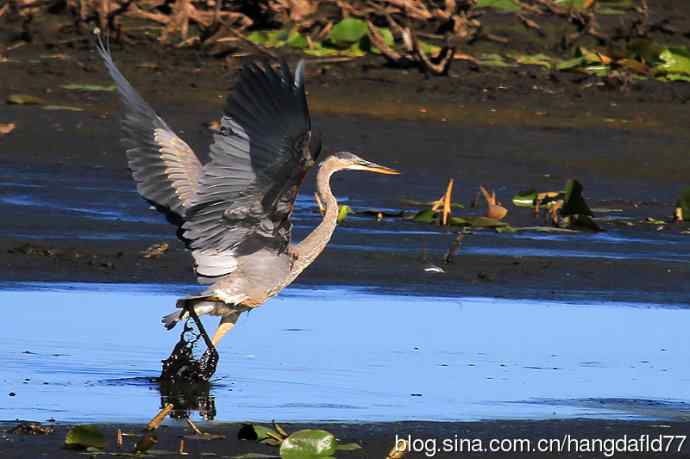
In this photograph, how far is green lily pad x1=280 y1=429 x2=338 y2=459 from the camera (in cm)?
657

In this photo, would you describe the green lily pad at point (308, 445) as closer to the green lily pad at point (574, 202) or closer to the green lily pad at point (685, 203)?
the green lily pad at point (574, 202)

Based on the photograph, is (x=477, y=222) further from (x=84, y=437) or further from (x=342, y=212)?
(x=84, y=437)

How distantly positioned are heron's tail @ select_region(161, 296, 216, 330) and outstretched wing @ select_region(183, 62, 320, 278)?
288mm

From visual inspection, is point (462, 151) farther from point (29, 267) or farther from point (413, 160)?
point (29, 267)

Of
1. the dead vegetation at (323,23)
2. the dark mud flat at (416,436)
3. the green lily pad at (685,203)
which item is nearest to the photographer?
the dark mud flat at (416,436)

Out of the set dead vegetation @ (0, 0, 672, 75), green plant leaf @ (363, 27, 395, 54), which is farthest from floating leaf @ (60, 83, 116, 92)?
green plant leaf @ (363, 27, 395, 54)

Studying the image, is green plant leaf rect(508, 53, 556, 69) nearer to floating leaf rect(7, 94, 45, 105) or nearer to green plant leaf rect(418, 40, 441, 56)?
green plant leaf rect(418, 40, 441, 56)

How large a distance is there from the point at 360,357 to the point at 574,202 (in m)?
4.55

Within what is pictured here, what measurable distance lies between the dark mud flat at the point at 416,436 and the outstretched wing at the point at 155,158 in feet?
6.95

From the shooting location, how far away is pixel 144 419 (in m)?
7.57

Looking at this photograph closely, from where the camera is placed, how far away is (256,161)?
810 centimetres

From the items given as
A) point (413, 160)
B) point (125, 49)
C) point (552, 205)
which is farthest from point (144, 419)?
point (125, 49)

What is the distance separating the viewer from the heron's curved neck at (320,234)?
916 centimetres

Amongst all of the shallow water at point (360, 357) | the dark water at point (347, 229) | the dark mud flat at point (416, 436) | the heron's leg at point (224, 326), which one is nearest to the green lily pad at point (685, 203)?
the dark water at point (347, 229)
